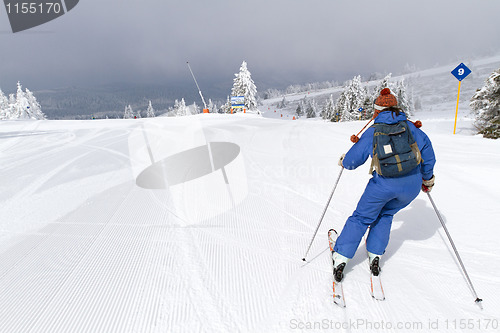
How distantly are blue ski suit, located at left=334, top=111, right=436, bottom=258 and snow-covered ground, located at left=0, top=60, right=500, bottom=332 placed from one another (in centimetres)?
47

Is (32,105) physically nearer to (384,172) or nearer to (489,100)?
(384,172)

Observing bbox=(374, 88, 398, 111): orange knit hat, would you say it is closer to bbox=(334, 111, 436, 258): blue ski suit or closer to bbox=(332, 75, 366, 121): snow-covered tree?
bbox=(334, 111, 436, 258): blue ski suit

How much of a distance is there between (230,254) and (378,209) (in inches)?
72.5

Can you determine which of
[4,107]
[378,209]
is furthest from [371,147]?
[4,107]

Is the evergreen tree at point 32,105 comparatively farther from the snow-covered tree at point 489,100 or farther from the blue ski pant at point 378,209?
the snow-covered tree at point 489,100

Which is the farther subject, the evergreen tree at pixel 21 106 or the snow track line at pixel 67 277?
the evergreen tree at pixel 21 106

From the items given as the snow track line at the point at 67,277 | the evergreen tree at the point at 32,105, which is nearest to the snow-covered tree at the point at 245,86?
the snow track line at the point at 67,277

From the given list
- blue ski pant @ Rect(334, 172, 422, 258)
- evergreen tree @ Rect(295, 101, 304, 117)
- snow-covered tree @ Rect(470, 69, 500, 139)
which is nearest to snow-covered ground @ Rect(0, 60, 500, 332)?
blue ski pant @ Rect(334, 172, 422, 258)

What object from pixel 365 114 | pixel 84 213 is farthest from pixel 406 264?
pixel 365 114

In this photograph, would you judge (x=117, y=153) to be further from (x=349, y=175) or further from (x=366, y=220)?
(x=366, y=220)

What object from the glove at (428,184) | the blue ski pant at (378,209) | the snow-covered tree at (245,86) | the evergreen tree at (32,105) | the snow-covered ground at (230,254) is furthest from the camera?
the evergreen tree at (32,105)

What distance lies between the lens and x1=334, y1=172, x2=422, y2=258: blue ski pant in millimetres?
2309

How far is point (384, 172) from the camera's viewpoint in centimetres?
223

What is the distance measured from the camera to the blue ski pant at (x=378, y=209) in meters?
2.31
